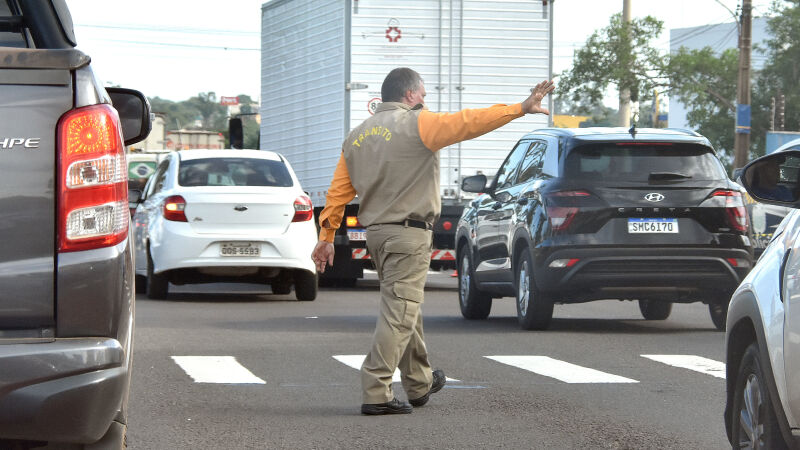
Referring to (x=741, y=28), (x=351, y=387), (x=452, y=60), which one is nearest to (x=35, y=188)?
(x=351, y=387)

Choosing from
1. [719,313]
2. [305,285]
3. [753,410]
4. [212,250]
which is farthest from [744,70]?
[753,410]

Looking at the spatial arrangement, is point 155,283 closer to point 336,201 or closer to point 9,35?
point 336,201

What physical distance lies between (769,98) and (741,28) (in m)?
40.9

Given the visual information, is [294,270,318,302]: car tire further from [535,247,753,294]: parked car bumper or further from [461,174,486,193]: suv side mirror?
[535,247,753,294]: parked car bumper

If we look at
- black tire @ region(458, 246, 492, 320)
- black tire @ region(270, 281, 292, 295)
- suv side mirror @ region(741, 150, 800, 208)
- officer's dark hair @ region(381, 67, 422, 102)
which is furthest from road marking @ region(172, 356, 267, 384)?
black tire @ region(270, 281, 292, 295)

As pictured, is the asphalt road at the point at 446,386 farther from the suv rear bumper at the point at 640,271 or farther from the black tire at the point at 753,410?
A: the black tire at the point at 753,410

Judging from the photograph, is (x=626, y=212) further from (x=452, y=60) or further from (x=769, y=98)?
(x=769, y=98)

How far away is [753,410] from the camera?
199 inches

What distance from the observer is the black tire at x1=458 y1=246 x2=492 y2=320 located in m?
14.9

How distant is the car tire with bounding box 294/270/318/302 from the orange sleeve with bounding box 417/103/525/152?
30.9 feet

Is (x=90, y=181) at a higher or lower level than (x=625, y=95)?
lower

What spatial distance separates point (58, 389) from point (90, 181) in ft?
1.94

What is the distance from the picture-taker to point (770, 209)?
850 inches

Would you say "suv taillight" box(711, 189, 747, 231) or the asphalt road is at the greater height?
"suv taillight" box(711, 189, 747, 231)
